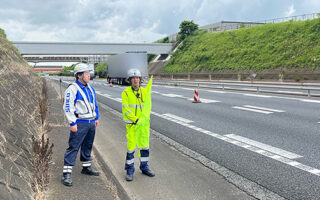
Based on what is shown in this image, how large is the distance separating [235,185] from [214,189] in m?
0.45

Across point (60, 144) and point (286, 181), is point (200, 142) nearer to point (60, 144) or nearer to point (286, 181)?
point (286, 181)

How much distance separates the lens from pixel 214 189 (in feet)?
13.7

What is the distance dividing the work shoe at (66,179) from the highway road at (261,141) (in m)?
2.86

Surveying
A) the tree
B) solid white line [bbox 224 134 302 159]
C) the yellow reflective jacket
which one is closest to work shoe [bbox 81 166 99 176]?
the yellow reflective jacket

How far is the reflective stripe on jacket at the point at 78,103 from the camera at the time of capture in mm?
4301

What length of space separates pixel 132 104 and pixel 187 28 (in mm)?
73352

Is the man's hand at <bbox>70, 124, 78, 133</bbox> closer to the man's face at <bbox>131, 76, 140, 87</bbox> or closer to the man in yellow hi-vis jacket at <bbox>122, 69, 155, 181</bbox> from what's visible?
the man in yellow hi-vis jacket at <bbox>122, 69, 155, 181</bbox>

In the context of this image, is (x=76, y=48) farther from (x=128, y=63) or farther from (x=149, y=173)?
(x=149, y=173)

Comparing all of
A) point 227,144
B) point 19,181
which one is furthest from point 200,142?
point 19,181

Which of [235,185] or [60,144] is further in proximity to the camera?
[60,144]

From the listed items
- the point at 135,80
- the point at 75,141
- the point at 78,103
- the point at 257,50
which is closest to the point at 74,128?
the point at 75,141

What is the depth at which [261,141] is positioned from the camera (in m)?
7.20

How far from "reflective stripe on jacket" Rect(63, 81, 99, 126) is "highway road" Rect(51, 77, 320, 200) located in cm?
279

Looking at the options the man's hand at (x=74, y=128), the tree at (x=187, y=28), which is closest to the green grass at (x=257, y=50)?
the tree at (x=187, y=28)
